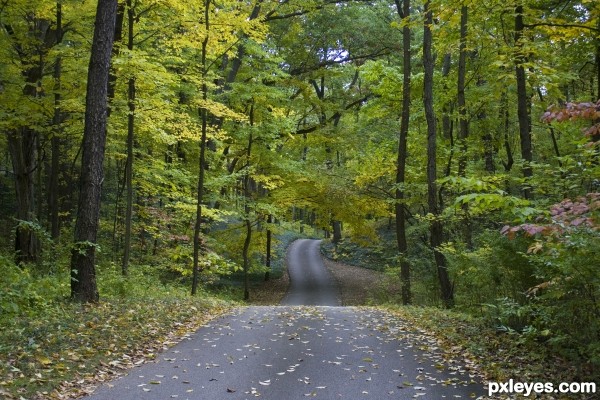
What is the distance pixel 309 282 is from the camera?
27.1m

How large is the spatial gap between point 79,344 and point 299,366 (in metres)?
3.04

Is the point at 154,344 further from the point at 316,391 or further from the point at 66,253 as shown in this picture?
the point at 66,253

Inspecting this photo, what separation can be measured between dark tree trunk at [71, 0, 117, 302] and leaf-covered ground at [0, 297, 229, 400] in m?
0.69

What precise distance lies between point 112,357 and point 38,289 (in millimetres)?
3578

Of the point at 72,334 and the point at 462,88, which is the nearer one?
the point at 72,334

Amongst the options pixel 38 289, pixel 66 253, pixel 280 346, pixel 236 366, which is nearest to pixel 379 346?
pixel 280 346

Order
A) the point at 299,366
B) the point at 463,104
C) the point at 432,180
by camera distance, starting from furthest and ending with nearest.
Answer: the point at 463,104 < the point at 432,180 < the point at 299,366

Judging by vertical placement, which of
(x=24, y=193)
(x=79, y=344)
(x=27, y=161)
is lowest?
(x=79, y=344)

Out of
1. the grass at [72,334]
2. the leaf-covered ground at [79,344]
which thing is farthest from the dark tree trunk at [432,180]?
the leaf-covered ground at [79,344]

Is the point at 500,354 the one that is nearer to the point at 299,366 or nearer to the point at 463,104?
the point at 299,366

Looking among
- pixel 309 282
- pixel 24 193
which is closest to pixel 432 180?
pixel 24 193

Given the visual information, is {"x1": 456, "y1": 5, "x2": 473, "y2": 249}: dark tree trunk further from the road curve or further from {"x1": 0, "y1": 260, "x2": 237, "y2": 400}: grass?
the road curve

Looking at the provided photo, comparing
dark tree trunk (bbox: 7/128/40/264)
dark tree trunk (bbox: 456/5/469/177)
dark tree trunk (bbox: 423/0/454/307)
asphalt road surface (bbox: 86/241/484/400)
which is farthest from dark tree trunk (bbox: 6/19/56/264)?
dark tree trunk (bbox: 456/5/469/177)

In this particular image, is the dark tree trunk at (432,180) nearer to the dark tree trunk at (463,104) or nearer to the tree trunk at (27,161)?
the dark tree trunk at (463,104)
